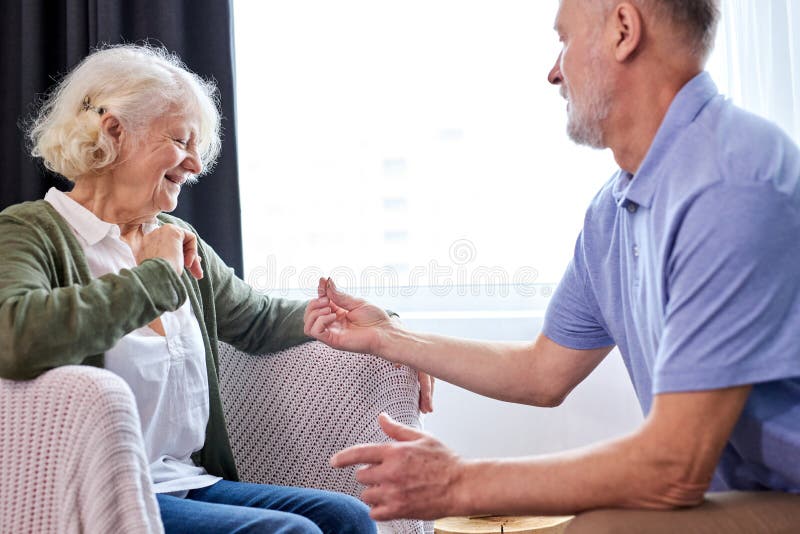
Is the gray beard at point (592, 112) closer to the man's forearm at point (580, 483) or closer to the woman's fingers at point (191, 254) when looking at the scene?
the man's forearm at point (580, 483)

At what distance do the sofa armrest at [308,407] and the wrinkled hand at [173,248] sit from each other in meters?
0.30

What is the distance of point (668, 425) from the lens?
1.03 meters

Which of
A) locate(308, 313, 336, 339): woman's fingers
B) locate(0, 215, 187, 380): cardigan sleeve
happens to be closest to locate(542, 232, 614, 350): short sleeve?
locate(308, 313, 336, 339): woman's fingers

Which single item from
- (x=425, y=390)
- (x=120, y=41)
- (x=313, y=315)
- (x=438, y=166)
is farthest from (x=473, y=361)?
(x=120, y=41)

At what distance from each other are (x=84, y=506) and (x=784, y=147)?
3.46ft

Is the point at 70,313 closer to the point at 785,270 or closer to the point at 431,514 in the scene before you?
the point at 431,514

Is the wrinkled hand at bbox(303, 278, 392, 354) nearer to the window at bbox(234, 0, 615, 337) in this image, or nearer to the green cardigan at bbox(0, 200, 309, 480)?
the green cardigan at bbox(0, 200, 309, 480)

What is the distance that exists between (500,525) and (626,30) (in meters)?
1.30

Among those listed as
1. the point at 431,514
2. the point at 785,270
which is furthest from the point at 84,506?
the point at 785,270

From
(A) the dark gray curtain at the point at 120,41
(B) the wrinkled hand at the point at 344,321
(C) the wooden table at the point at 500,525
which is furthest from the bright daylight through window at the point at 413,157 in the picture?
(B) the wrinkled hand at the point at 344,321

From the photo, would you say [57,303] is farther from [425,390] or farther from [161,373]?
[425,390]

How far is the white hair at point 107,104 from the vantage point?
1.60 m

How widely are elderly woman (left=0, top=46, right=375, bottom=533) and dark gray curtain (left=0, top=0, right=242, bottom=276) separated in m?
0.60

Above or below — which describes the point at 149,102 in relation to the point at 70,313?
above
